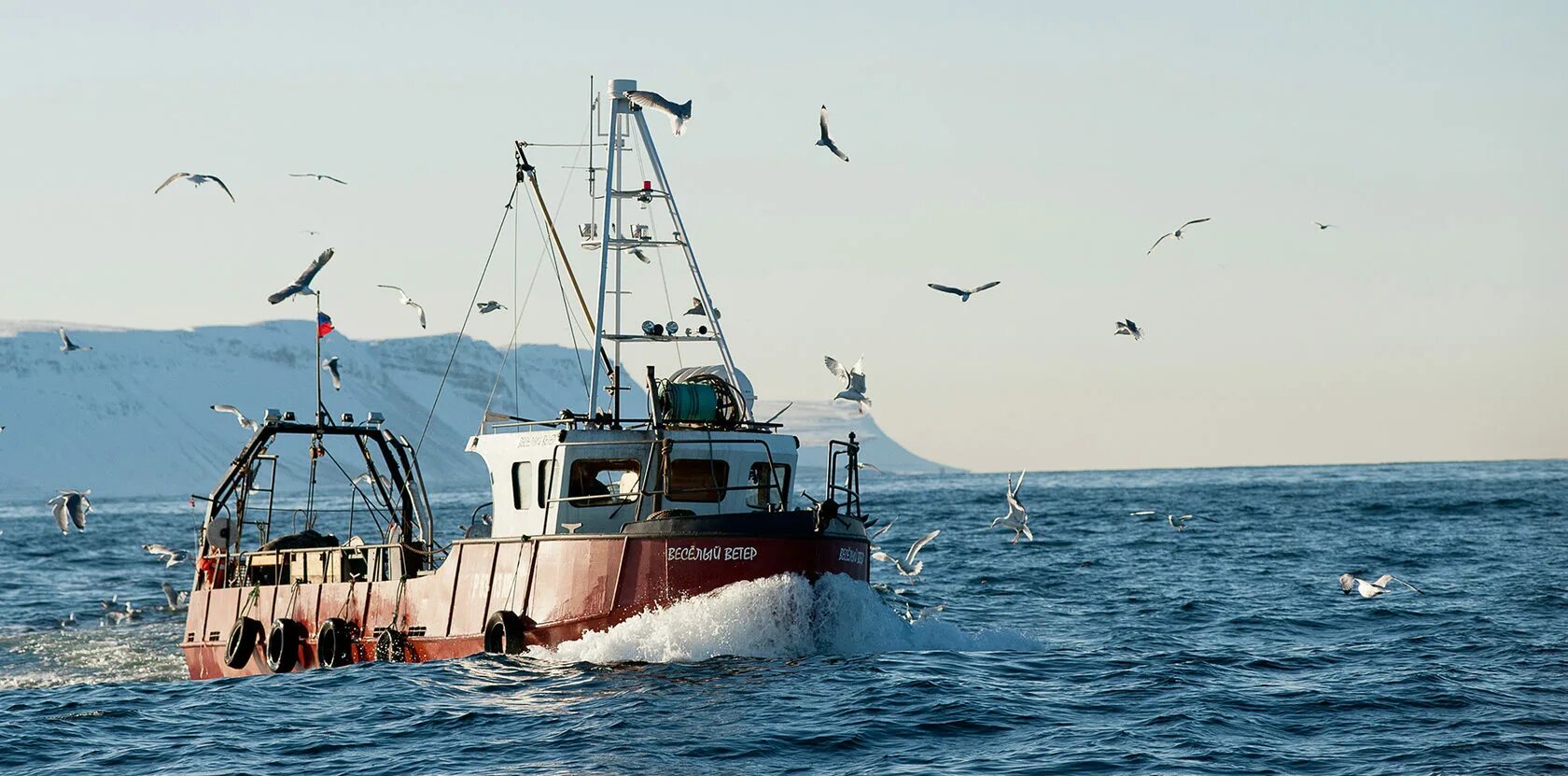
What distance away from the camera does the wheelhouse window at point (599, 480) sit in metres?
24.3

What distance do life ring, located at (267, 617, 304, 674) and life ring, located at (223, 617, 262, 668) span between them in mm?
875

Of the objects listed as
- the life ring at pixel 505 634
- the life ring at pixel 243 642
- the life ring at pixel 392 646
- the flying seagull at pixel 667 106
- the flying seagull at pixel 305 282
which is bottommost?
the life ring at pixel 243 642

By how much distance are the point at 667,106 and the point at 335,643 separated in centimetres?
978

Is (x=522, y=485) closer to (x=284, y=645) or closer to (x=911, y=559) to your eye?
(x=284, y=645)

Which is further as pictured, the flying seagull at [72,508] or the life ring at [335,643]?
the flying seagull at [72,508]

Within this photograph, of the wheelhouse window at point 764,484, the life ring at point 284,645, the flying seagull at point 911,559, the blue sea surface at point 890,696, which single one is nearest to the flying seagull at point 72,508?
the blue sea surface at point 890,696

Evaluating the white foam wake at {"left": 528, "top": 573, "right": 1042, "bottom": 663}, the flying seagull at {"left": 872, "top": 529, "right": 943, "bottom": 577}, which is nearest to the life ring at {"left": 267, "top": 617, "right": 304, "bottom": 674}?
the white foam wake at {"left": 528, "top": 573, "right": 1042, "bottom": 663}

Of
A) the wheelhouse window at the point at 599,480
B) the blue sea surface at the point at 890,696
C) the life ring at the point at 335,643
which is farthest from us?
the life ring at the point at 335,643

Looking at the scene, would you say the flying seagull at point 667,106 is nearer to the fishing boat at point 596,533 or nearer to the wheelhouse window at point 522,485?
the fishing boat at point 596,533

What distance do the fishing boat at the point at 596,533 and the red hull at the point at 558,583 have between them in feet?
0.08

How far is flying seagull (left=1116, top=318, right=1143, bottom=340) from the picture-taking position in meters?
30.2

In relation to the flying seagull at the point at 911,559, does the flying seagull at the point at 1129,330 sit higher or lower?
higher

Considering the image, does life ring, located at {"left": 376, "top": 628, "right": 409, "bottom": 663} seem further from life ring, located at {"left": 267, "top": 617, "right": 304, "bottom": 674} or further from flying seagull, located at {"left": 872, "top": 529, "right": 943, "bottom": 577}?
flying seagull, located at {"left": 872, "top": 529, "right": 943, "bottom": 577}

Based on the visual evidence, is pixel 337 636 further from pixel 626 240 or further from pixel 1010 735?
pixel 1010 735
